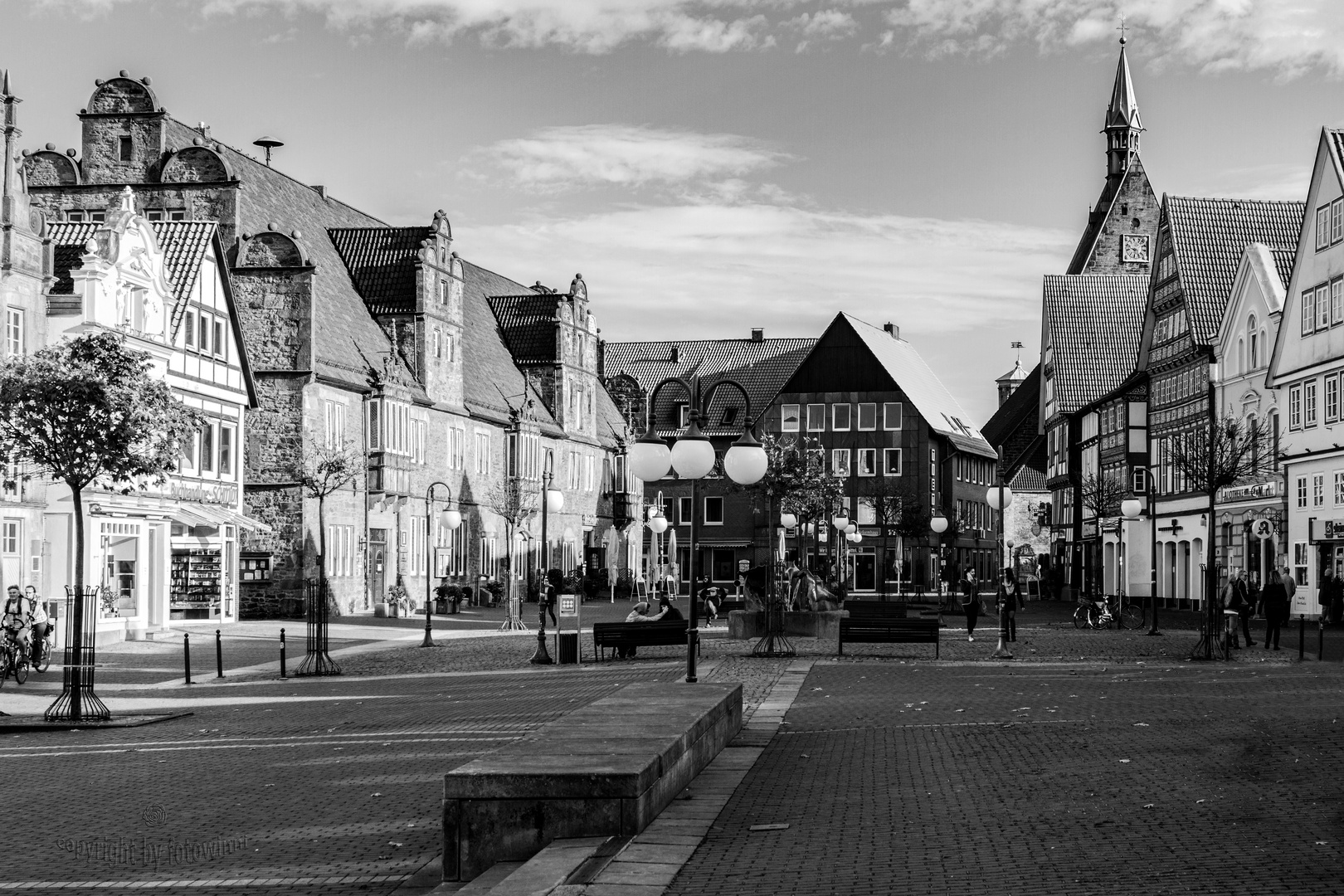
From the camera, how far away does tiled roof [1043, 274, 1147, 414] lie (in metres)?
94.6

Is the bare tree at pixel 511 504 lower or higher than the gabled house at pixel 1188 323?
lower

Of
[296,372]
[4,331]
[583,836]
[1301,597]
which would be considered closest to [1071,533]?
[1301,597]

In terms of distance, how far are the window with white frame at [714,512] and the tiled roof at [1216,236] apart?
38.8 meters

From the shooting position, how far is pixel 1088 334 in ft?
317

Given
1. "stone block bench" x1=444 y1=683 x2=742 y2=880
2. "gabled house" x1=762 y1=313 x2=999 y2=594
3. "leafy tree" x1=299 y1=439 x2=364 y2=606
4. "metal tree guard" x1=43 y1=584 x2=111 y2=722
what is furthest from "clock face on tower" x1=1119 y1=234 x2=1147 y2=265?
"stone block bench" x1=444 y1=683 x2=742 y2=880

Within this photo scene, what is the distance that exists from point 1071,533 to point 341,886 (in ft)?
282

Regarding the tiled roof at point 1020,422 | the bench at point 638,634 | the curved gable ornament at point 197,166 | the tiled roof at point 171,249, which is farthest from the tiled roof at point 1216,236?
the tiled roof at point 1020,422

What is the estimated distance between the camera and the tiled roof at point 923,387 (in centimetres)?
9338

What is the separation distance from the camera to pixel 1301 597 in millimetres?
48906

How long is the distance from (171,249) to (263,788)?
3325 cm

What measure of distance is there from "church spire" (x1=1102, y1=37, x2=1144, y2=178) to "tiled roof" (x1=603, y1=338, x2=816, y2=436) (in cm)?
3168

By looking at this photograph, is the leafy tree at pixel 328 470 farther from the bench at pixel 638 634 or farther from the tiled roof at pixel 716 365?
the tiled roof at pixel 716 365

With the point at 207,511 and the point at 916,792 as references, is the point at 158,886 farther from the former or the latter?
the point at 207,511

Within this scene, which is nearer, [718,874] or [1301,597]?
[718,874]
